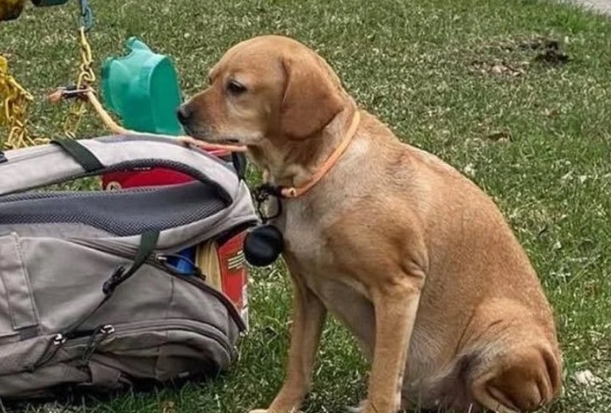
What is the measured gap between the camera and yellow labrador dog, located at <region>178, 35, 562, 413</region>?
12.0 feet

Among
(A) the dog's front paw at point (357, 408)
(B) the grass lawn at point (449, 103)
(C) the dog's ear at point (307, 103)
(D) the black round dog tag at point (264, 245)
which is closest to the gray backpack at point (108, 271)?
(B) the grass lawn at point (449, 103)

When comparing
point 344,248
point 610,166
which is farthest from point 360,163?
point 610,166

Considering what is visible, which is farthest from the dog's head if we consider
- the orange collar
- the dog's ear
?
the orange collar

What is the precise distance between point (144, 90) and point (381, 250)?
1168 mm

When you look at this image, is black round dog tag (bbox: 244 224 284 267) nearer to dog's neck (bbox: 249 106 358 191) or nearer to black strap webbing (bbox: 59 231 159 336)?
dog's neck (bbox: 249 106 358 191)

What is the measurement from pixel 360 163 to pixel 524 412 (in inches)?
33.7

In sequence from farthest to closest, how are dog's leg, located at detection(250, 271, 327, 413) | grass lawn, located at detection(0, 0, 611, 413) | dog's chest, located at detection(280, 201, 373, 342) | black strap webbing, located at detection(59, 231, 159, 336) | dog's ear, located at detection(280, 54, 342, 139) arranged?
1. grass lawn, located at detection(0, 0, 611, 413)
2. dog's leg, located at detection(250, 271, 327, 413)
3. black strap webbing, located at detection(59, 231, 159, 336)
4. dog's chest, located at detection(280, 201, 373, 342)
5. dog's ear, located at detection(280, 54, 342, 139)

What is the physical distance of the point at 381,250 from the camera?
12.0 feet

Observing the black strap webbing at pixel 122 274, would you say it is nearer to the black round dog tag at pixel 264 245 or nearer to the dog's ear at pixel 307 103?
the black round dog tag at pixel 264 245

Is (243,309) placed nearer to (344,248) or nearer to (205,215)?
(205,215)

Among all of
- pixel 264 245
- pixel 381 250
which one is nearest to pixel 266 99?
pixel 264 245

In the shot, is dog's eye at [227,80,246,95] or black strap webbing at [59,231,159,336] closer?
dog's eye at [227,80,246,95]

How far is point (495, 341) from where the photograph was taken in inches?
153

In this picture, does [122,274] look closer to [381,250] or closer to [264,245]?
[264,245]
